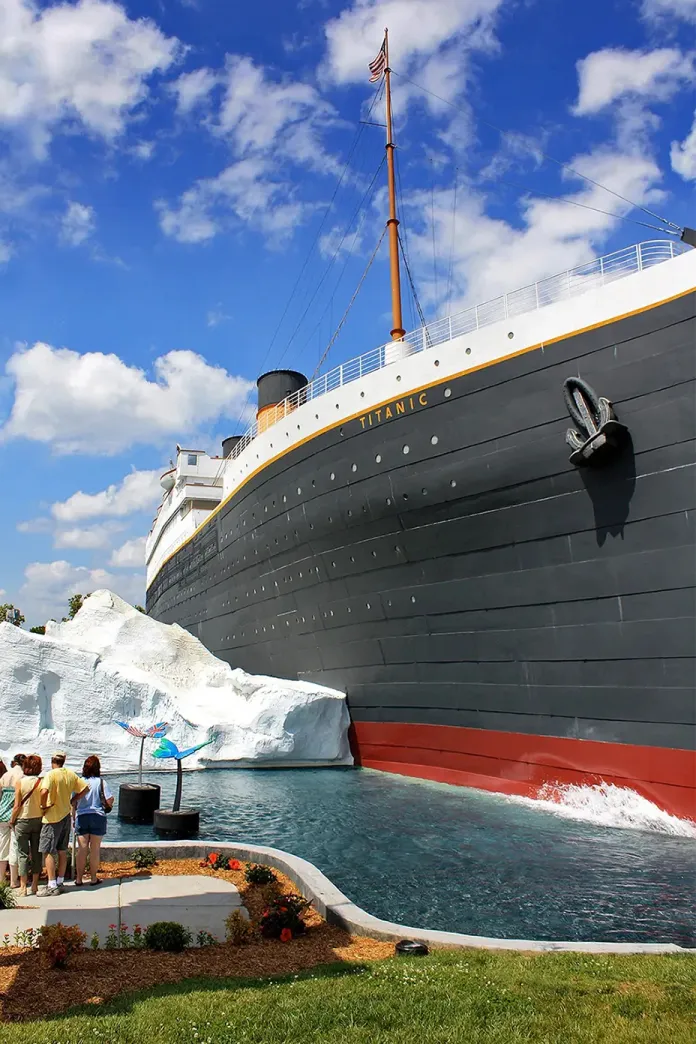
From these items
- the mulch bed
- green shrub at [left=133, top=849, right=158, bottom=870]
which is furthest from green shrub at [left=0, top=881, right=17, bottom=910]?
green shrub at [left=133, top=849, right=158, bottom=870]

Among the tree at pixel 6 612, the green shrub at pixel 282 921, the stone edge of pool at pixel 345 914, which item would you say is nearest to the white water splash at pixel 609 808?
the stone edge of pool at pixel 345 914

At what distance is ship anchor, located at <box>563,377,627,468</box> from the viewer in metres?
10.7

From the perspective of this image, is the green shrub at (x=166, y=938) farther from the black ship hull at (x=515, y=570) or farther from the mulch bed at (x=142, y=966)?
the black ship hull at (x=515, y=570)

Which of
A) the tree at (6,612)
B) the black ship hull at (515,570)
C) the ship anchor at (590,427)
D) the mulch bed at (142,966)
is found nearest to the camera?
the mulch bed at (142,966)

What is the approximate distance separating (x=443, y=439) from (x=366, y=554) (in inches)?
125

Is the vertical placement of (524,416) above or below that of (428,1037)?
above

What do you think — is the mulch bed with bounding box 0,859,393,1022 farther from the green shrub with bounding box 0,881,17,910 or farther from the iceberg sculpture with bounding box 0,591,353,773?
the iceberg sculpture with bounding box 0,591,353,773

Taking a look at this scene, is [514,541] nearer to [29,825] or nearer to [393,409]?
[393,409]

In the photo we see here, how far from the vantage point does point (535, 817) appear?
36.2 feet

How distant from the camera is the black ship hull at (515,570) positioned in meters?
10.4

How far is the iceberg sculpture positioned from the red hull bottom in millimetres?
1236

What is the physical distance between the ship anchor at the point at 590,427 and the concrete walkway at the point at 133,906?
25.7ft

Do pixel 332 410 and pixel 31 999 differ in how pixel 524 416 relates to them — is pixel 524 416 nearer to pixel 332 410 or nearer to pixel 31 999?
pixel 332 410

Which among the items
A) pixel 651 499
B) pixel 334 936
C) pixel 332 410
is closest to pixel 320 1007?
pixel 334 936
